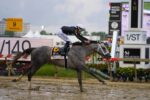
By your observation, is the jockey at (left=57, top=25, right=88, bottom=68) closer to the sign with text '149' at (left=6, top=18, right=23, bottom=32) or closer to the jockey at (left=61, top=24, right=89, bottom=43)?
the jockey at (left=61, top=24, right=89, bottom=43)

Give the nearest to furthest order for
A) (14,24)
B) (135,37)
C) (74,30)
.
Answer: (74,30) < (135,37) < (14,24)

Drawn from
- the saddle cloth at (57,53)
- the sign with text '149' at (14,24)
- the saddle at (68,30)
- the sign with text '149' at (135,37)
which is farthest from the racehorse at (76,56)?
the sign with text '149' at (14,24)

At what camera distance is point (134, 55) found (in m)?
33.7

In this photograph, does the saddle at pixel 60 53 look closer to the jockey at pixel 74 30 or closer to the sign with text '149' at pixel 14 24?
the jockey at pixel 74 30

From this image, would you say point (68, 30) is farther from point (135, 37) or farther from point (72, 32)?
point (135, 37)

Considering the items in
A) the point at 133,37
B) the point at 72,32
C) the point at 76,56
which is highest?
the point at 72,32

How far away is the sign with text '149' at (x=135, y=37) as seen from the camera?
34653 mm

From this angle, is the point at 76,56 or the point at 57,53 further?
the point at 57,53

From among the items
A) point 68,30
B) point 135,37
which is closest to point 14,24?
point 135,37

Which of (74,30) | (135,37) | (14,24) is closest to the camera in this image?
(74,30)

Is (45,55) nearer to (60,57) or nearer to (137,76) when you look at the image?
(60,57)

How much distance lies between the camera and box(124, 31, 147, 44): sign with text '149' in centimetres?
3465

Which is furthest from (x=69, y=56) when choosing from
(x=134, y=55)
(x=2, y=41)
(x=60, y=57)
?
(x=2, y=41)

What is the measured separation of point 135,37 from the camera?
3491cm
